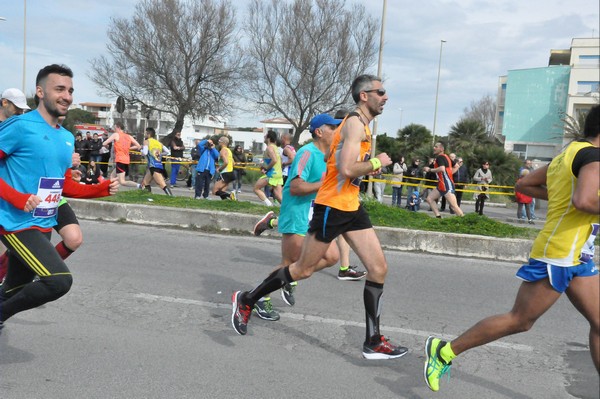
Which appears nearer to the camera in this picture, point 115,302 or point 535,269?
point 535,269

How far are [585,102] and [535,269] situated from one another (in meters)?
58.0

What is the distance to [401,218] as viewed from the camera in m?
9.94

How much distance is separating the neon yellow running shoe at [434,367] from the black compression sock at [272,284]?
49.7 inches

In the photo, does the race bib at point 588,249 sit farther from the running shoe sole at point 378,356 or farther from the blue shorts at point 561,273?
the running shoe sole at point 378,356

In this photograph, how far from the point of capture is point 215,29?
31.6 m

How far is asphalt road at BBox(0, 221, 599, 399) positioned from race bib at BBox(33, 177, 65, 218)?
1.01 meters

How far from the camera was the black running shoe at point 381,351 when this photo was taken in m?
4.08

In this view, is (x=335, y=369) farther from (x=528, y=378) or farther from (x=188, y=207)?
(x=188, y=207)

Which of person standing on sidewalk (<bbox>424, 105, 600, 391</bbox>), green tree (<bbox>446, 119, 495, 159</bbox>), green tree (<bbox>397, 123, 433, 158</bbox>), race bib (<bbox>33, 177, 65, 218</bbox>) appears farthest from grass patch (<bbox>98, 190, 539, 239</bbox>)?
green tree (<bbox>397, 123, 433, 158</bbox>)

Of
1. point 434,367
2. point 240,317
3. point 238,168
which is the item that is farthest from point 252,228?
point 238,168

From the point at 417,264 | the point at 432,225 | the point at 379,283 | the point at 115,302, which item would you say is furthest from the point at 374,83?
the point at 432,225

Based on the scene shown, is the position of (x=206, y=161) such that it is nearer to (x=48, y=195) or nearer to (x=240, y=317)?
(x=240, y=317)

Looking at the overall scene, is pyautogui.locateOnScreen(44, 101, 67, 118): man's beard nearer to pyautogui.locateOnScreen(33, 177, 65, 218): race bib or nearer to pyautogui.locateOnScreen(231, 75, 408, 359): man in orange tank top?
pyautogui.locateOnScreen(33, 177, 65, 218): race bib

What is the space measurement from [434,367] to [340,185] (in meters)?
1.41
